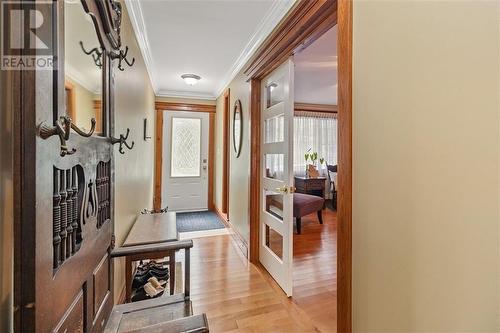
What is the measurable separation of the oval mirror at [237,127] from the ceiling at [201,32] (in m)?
0.51

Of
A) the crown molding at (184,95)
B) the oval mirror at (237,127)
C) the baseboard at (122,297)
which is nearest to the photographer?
the baseboard at (122,297)

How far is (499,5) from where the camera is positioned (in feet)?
2.16

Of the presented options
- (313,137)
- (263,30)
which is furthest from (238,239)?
(313,137)

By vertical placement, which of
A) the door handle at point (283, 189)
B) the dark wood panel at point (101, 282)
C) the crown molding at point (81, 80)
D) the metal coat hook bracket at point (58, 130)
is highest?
the crown molding at point (81, 80)

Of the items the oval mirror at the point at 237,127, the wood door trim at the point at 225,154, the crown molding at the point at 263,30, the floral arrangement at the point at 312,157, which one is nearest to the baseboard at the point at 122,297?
the oval mirror at the point at 237,127

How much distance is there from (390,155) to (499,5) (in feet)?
1.72

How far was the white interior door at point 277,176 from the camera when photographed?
2055mm

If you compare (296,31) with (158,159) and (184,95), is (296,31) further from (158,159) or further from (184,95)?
(158,159)

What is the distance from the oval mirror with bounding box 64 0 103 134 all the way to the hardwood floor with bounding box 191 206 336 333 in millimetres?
1611

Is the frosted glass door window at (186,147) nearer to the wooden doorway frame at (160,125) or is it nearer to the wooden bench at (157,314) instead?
the wooden doorway frame at (160,125)

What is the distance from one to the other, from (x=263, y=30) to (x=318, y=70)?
150cm

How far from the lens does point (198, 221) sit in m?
4.27

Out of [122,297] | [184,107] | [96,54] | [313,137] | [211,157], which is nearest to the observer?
[96,54]

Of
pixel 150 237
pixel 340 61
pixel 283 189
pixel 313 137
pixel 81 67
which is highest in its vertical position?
pixel 313 137
